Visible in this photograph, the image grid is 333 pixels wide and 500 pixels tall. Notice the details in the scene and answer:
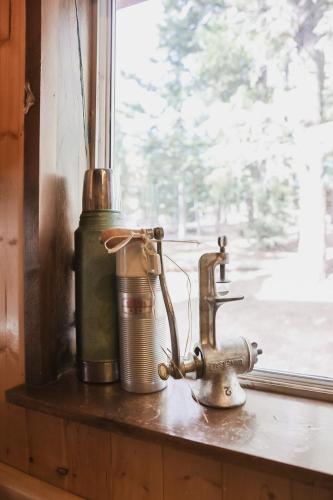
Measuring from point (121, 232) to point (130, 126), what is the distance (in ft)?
1.50

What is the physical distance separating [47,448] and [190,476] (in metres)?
0.35

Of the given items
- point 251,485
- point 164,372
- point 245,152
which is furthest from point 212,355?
point 245,152

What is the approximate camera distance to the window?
0.87 meters

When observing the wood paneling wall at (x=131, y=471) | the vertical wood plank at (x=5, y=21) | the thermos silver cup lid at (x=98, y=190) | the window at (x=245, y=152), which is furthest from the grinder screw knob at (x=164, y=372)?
the vertical wood plank at (x=5, y=21)

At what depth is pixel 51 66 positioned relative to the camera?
2.93ft

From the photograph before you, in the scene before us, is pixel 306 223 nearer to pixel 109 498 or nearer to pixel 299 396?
pixel 299 396

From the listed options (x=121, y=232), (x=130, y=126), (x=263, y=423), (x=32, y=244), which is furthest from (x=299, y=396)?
(x=130, y=126)

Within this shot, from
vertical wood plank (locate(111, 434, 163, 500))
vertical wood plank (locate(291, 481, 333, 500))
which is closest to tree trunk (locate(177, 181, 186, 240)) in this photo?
vertical wood plank (locate(111, 434, 163, 500))

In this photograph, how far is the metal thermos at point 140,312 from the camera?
0.80m

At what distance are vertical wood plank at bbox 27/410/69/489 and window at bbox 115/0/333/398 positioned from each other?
0.39 meters

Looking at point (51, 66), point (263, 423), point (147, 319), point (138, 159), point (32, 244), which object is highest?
point (51, 66)

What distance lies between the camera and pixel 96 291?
34.2 inches

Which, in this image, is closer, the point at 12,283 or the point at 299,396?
the point at 299,396

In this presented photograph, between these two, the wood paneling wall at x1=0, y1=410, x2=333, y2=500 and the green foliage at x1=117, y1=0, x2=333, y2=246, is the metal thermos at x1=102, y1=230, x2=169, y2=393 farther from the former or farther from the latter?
the green foliage at x1=117, y1=0, x2=333, y2=246
